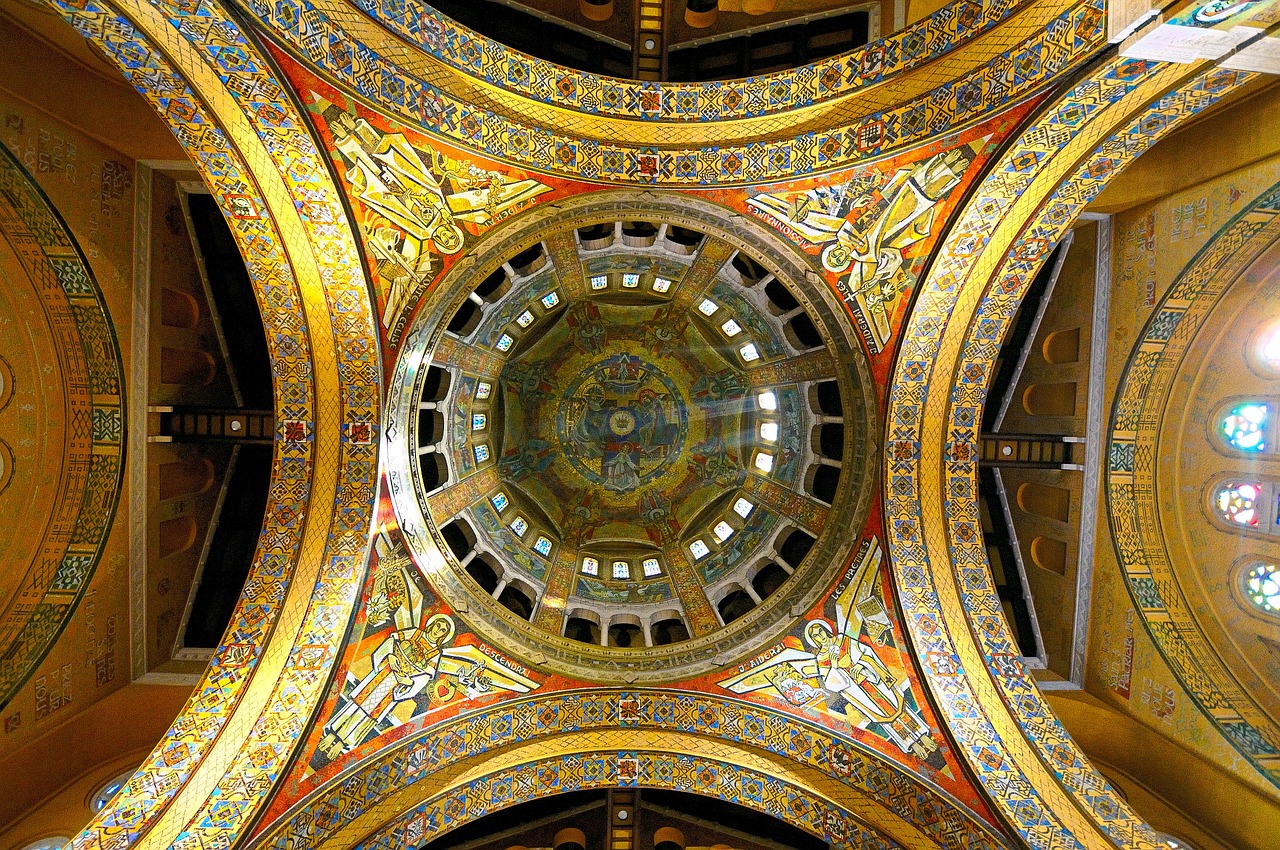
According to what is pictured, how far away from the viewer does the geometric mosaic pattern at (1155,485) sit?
31.8 ft

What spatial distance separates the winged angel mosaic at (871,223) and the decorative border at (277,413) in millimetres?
6942

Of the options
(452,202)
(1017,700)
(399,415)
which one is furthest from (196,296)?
(1017,700)

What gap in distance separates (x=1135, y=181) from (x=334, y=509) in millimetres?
14755

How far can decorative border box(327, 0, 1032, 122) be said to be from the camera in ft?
27.8

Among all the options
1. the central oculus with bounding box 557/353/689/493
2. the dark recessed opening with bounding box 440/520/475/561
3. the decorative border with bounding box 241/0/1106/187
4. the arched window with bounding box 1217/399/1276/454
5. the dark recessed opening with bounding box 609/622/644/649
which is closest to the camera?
the decorative border with bounding box 241/0/1106/187

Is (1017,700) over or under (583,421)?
under

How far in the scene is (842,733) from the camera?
1102cm

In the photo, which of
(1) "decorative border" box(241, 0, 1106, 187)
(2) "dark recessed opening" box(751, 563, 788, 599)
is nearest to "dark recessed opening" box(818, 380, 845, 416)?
(2) "dark recessed opening" box(751, 563, 788, 599)

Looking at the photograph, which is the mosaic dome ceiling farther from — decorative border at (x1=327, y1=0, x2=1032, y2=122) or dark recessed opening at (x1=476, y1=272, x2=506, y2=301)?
decorative border at (x1=327, y1=0, x2=1032, y2=122)

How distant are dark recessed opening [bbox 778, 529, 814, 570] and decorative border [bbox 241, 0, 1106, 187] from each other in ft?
24.9

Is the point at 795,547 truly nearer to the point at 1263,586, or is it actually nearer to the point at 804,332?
the point at 804,332

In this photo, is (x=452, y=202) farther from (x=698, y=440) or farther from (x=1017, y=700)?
(x=1017, y=700)

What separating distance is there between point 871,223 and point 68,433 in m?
13.8

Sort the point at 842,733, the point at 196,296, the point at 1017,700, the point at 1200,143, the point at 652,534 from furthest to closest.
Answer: the point at 652,534, the point at 196,296, the point at 842,733, the point at 1017,700, the point at 1200,143
